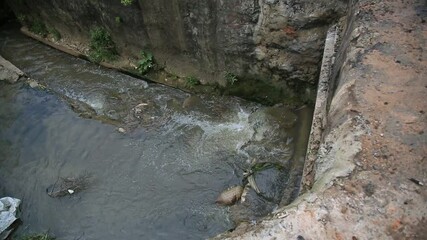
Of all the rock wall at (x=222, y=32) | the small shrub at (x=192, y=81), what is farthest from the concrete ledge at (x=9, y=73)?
the small shrub at (x=192, y=81)

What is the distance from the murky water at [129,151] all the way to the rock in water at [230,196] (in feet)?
0.34

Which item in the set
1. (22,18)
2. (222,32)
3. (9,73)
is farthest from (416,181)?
(22,18)

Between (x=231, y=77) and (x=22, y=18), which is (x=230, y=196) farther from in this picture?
(x=22, y=18)

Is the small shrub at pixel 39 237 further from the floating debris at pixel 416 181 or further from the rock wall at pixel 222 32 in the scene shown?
the floating debris at pixel 416 181

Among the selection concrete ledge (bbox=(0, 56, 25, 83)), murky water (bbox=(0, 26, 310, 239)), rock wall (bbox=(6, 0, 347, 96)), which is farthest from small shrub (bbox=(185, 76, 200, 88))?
concrete ledge (bbox=(0, 56, 25, 83))

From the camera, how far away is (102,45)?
303 inches

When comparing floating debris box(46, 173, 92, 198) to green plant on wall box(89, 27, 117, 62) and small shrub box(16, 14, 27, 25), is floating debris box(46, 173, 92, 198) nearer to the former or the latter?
green plant on wall box(89, 27, 117, 62)

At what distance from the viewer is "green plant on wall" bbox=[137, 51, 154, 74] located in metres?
7.32

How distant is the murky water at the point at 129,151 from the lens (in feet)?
18.2

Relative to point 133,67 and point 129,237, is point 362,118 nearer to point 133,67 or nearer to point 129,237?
point 129,237

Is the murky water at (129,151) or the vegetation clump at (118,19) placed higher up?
the vegetation clump at (118,19)

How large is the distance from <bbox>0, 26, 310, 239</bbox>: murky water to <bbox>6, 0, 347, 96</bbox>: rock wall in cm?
53

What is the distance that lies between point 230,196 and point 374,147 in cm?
257

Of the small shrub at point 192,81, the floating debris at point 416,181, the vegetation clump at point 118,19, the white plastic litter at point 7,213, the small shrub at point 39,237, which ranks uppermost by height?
the vegetation clump at point 118,19
